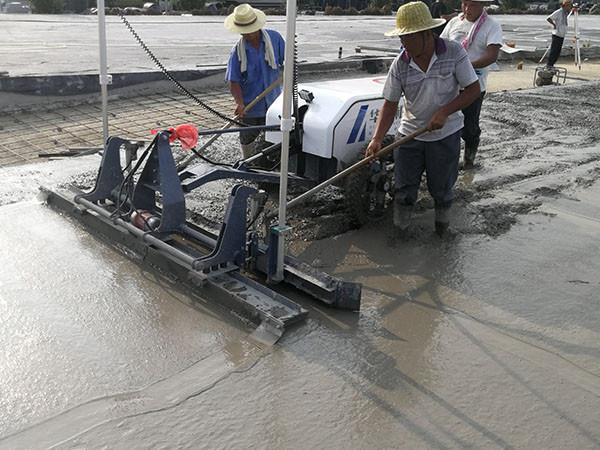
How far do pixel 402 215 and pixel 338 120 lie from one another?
35.5 inches

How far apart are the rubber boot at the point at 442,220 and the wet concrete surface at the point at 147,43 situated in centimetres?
648

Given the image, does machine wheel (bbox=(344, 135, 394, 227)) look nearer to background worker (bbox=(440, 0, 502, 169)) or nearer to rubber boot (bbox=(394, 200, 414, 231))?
rubber boot (bbox=(394, 200, 414, 231))

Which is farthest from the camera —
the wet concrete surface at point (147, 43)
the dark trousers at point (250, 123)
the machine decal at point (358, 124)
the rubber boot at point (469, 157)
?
the wet concrete surface at point (147, 43)

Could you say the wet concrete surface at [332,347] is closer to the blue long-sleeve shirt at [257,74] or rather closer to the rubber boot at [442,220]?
the rubber boot at [442,220]

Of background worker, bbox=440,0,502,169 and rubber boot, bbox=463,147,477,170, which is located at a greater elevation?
background worker, bbox=440,0,502,169

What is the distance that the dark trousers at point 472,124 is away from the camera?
6246 millimetres

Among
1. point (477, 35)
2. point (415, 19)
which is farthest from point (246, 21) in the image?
point (477, 35)

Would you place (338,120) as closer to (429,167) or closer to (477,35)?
(429,167)

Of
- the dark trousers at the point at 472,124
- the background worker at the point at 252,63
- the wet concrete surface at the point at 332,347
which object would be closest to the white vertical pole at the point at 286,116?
the wet concrete surface at the point at 332,347

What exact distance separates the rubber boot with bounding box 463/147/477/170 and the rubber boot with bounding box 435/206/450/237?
1.95 meters

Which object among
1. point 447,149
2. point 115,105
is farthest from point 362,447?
point 115,105

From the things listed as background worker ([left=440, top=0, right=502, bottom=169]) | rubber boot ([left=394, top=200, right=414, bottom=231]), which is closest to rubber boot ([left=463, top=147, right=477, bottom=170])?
background worker ([left=440, top=0, right=502, bottom=169])

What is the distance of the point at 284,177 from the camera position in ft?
11.8

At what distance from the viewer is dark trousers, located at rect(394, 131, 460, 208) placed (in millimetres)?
4520
